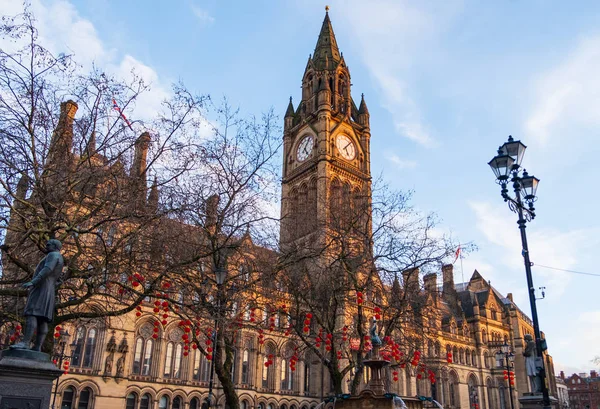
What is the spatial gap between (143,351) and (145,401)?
3.15 meters

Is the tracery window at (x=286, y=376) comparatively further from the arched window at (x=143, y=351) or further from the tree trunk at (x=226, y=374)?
the tree trunk at (x=226, y=374)

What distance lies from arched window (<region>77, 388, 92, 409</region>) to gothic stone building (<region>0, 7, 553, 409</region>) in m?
0.06

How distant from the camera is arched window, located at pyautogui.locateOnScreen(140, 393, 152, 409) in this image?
1279 inches

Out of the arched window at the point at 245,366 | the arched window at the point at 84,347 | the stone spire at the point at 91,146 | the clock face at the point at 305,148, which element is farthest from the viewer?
the clock face at the point at 305,148

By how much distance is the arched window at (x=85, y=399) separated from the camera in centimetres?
2955

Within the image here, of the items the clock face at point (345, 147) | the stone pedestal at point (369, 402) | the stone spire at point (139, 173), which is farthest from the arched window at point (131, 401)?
the clock face at point (345, 147)

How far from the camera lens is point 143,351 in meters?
33.4

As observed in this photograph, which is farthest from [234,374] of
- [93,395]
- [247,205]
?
[247,205]

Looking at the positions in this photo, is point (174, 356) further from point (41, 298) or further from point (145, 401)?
point (41, 298)

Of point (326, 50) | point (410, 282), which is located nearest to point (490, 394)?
point (410, 282)

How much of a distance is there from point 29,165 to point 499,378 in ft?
195

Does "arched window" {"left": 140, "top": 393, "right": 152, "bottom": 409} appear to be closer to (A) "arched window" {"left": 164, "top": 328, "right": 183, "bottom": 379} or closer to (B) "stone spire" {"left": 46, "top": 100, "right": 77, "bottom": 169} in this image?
(A) "arched window" {"left": 164, "top": 328, "right": 183, "bottom": 379}

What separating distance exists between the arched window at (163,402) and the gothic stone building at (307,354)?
66 mm

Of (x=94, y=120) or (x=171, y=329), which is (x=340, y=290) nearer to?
(x=94, y=120)
